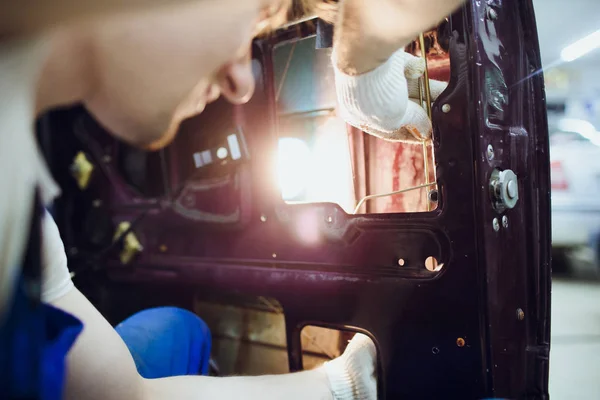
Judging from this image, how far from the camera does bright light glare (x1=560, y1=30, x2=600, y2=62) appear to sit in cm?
115

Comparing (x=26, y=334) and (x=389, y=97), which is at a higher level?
(x=389, y=97)

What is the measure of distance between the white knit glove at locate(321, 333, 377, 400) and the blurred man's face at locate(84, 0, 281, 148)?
700 millimetres

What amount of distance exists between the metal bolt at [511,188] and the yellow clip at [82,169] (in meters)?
1.48

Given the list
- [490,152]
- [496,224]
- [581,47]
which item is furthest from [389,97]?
[581,47]

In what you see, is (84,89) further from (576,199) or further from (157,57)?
(576,199)

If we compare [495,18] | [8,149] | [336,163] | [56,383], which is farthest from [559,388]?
[8,149]

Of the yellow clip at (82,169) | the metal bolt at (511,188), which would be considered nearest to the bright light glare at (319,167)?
the metal bolt at (511,188)

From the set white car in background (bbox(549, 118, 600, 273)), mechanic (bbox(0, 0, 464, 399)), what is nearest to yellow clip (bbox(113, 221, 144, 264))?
mechanic (bbox(0, 0, 464, 399))

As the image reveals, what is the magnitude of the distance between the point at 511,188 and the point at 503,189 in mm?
32

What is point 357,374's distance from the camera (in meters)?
0.97

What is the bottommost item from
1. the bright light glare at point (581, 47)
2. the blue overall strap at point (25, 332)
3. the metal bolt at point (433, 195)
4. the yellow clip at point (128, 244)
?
the yellow clip at point (128, 244)

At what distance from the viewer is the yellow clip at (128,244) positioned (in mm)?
1476

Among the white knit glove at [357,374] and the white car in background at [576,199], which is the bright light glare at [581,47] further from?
the white car in background at [576,199]

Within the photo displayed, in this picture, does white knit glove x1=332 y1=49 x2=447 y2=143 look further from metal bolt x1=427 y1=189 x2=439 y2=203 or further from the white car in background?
the white car in background
